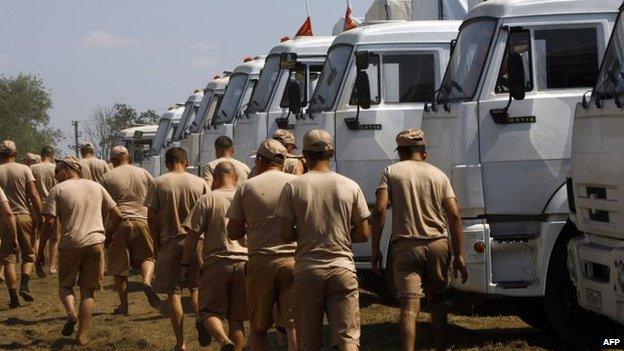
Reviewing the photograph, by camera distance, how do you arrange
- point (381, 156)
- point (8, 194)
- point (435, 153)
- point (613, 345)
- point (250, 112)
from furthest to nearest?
point (250, 112) → point (8, 194) → point (381, 156) → point (435, 153) → point (613, 345)

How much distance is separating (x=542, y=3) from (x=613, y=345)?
2.84 metres

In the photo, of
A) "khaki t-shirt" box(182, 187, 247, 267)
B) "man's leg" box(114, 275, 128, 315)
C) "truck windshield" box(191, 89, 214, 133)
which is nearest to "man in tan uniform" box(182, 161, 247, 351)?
"khaki t-shirt" box(182, 187, 247, 267)

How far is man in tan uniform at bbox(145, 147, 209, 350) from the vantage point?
12.5 metres

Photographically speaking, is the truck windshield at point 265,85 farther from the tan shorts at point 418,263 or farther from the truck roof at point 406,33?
the tan shorts at point 418,263

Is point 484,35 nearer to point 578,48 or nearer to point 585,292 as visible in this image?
point 578,48

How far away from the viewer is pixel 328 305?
917cm

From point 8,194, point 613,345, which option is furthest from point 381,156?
point 8,194

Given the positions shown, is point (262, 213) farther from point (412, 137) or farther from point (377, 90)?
point (377, 90)

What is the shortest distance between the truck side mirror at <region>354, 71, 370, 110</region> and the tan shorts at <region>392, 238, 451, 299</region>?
12.5 feet

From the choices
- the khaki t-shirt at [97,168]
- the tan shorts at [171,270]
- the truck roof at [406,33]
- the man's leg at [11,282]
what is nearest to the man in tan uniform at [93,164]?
the khaki t-shirt at [97,168]

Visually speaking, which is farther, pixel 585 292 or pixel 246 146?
pixel 246 146

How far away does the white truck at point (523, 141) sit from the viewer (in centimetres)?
1142

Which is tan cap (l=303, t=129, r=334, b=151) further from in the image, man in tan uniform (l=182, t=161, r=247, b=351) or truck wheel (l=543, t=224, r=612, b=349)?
truck wheel (l=543, t=224, r=612, b=349)

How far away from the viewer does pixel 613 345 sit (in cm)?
1151
